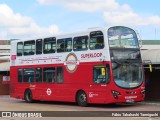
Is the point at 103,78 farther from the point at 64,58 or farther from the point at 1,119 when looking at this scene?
the point at 1,119

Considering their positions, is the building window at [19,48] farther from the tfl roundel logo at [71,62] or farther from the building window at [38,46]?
the tfl roundel logo at [71,62]

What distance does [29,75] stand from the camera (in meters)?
26.1

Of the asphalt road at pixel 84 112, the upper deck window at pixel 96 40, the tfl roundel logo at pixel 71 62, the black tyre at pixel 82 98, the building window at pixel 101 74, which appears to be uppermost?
the upper deck window at pixel 96 40

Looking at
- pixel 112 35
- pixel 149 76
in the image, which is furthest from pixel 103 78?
pixel 149 76

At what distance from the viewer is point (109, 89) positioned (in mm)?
20250

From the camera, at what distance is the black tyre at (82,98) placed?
71.6ft

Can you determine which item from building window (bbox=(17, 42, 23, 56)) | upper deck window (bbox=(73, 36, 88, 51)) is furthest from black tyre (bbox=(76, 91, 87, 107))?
building window (bbox=(17, 42, 23, 56))

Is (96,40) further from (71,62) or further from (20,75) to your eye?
(20,75)

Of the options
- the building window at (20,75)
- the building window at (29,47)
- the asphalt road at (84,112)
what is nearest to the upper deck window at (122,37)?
the asphalt road at (84,112)

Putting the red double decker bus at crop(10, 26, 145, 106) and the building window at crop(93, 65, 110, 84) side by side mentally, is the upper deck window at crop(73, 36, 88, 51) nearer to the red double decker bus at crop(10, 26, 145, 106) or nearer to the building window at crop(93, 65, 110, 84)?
the red double decker bus at crop(10, 26, 145, 106)

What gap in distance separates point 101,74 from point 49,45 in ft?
16.7

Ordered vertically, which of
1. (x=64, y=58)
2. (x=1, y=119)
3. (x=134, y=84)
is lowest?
(x=1, y=119)

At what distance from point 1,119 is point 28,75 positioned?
11375mm

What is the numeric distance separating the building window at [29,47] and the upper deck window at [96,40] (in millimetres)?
5614
